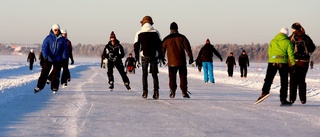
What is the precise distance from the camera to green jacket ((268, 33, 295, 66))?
37.5ft

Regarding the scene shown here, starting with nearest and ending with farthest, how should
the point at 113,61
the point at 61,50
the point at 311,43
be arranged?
the point at 311,43 → the point at 61,50 → the point at 113,61

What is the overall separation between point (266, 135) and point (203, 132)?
76 centimetres

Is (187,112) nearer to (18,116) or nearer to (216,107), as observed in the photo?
(216,107)

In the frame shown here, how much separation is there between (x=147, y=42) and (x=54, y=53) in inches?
106

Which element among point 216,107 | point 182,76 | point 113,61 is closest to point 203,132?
point 216,107

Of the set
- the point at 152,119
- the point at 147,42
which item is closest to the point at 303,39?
the point at 147,42

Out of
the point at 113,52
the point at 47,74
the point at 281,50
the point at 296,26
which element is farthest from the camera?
the point at 113,52

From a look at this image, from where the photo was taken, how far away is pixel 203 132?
6.90 metres

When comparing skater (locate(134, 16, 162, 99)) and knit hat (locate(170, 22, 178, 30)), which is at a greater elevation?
knit hat (locate(170, 22, 178, 30))

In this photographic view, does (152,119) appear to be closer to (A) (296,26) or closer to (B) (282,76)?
(B) (282,76)

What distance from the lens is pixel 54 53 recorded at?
46.6 feet

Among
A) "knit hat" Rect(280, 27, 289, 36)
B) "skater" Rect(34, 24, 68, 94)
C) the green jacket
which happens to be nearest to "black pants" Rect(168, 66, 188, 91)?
the green jacket

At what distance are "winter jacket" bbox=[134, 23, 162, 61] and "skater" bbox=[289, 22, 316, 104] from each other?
3.09 meters

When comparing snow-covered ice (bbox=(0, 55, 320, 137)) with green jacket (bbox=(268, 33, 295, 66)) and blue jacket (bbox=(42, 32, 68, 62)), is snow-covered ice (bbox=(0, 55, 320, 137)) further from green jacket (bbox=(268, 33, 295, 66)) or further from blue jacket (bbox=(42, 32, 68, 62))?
blue jacket (bbox=(42, 32, 68, 62))
